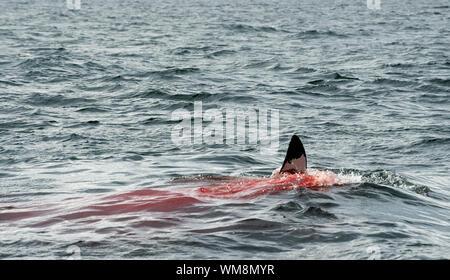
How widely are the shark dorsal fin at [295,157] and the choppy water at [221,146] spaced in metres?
0.64

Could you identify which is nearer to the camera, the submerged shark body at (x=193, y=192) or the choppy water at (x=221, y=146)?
the choppy water at (x=221, y=146)

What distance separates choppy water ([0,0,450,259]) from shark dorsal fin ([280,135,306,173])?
2.09ft

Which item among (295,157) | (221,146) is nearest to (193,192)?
(295,157)

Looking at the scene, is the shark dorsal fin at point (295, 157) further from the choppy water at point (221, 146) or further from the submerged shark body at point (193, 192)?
the choppy water at point (221, 146)

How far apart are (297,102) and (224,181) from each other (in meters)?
9.18

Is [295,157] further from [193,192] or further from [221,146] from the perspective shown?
[221,146]

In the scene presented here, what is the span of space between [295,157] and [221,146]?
5010 mm

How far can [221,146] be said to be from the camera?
16594 mm

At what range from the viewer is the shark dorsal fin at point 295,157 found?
454 inches

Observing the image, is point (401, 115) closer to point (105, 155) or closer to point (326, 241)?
point (105, 155)

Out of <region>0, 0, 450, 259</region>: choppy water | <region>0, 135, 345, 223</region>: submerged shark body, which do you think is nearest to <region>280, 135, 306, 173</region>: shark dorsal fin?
<region>0, 135, 345, 223</region>: submerged shark body

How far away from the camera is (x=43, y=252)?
28.5 feet

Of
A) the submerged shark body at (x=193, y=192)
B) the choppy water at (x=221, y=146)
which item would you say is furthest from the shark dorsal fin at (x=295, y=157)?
the choppy water at (x=221, y=146)
